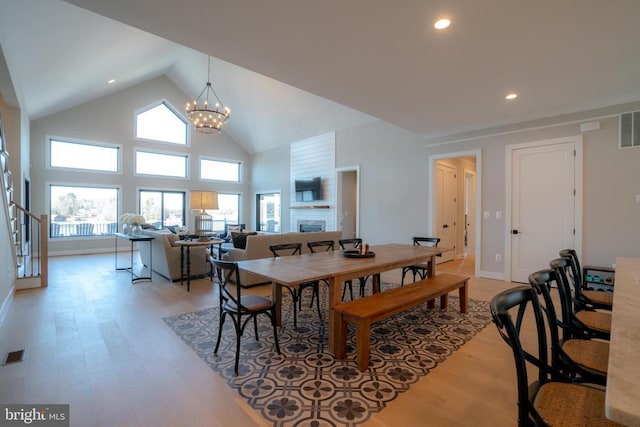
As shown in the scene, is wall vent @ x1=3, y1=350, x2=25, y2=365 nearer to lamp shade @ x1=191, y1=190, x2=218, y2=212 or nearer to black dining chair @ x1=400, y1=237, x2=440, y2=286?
lamp shade @ x1=191, y1=190, x2=218, y2=212

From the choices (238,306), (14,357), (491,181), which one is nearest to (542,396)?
(238,306)

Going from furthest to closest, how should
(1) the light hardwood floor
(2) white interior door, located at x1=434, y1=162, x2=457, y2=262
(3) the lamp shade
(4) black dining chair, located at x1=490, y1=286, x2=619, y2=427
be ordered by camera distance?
1. (2) white interior door, located at x1=434, y1=162, x2=457, y2=262
2. (3) the lamp shade
3. (1) the light hardwood floor
4. (4) black dining chair, located at x1=490, y1=286, x2=619, y2=427

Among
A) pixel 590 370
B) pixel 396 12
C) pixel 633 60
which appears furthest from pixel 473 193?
pixel 590 370

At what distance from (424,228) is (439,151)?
5.33 ft

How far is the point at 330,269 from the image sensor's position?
8.61 feet

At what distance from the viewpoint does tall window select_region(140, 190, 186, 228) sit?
360 inches

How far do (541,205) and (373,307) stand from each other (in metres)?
4.04

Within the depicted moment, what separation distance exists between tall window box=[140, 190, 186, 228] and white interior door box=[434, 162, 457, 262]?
8024mm

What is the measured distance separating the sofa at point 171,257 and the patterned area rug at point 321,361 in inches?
69.3

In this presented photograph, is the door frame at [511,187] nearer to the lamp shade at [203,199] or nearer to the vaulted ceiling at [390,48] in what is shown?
the vaulted ceiling at [390,48]

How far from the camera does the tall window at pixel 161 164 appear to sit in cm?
902

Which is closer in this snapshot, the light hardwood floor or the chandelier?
the light hardwood floor

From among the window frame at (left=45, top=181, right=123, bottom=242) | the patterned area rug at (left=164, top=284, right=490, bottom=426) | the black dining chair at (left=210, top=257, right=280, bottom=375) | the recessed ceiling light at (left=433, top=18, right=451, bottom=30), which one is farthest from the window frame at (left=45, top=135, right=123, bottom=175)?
the recessed ceiling light at (left=433, top=18, right=451, bottom=30)

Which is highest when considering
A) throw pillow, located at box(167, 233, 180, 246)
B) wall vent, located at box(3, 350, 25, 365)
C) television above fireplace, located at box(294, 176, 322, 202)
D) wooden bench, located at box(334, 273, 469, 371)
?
television above fireplace, located at box(294, 176, 322, 202)
